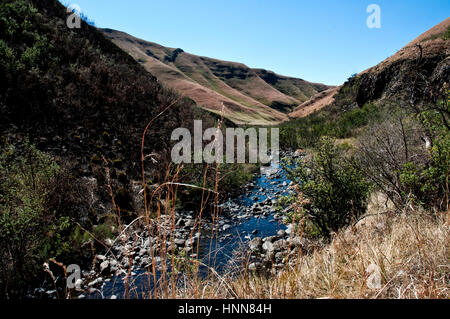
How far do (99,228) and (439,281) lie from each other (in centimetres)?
565

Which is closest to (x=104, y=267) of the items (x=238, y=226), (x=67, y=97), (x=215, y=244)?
(x=215, y=244)

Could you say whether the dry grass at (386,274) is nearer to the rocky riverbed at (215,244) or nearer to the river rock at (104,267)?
the rocky riverbed at (215,244)

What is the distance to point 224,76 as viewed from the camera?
119312 millimetres

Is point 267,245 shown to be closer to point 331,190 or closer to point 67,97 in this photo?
point 331,190

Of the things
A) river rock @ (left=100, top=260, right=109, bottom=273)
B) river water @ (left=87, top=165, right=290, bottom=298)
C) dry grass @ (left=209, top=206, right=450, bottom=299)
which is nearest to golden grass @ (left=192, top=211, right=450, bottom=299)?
dry grass @ (left=209, top=206, right=450, bottom=299)

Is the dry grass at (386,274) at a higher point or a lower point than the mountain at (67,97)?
lower

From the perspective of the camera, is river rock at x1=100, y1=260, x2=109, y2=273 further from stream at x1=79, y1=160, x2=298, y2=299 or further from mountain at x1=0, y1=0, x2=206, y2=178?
mountain at x1=0, y1=0, x2=206, y2=178

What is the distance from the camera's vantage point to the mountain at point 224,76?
86.0 metres

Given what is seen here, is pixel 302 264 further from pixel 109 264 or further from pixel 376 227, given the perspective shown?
pixel 109 264

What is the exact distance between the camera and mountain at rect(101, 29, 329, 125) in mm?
86000

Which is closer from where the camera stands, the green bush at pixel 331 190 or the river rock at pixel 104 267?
the green bush at pixel 331 190

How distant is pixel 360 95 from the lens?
88.7 ft

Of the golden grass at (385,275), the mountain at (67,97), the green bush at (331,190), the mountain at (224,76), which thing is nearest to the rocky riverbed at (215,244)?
the golden grass at (385,275)
